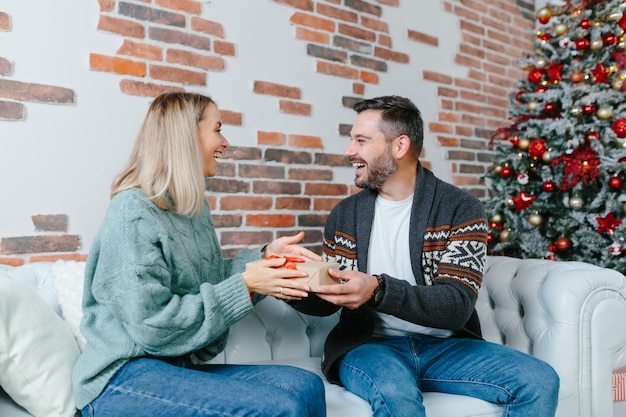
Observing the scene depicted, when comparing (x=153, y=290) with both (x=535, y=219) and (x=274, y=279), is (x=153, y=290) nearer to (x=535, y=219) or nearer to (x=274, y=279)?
(x=274, y=279)

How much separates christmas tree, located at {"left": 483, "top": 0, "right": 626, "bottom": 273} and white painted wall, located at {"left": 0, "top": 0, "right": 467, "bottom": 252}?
142cm

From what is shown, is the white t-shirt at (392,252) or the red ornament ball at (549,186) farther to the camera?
the red ornament ball at (549,186)

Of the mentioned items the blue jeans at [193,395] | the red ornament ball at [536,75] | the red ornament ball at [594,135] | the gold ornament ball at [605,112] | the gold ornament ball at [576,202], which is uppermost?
the red ornament ball at [536,75]

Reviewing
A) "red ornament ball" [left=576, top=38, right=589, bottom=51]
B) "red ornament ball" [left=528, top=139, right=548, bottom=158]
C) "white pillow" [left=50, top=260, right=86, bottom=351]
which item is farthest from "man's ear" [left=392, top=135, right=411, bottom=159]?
"red ornament ball" [left=576, top=38, right=589, bottom=51]

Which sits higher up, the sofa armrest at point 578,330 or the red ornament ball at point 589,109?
the red ornament ball at point 589,109

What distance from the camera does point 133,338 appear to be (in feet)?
4.64

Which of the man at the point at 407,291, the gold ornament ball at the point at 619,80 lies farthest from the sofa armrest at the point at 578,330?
the gold ornament ball at the point at 619,80

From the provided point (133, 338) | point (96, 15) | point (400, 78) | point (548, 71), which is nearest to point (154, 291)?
point (133, 338)

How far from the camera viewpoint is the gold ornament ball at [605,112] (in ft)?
9.66

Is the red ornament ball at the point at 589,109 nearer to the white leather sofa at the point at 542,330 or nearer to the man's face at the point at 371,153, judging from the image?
the white leather sofa at the point at 542,330

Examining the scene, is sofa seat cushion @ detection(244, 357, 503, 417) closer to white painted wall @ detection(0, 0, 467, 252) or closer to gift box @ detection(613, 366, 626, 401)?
gift box @ detection(613, 366, 626, 401)

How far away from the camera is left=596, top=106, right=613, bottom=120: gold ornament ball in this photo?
294 centimetres

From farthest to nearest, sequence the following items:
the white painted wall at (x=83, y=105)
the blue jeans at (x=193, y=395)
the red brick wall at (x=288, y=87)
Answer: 1. the red brick wall at (x=288, y=87)
2. the white painted wall at (x=83, y=105)
3. the blue jeans at (x=193, y=395)

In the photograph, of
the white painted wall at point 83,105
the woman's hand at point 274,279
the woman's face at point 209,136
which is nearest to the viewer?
the woman's hand at point 274,279
